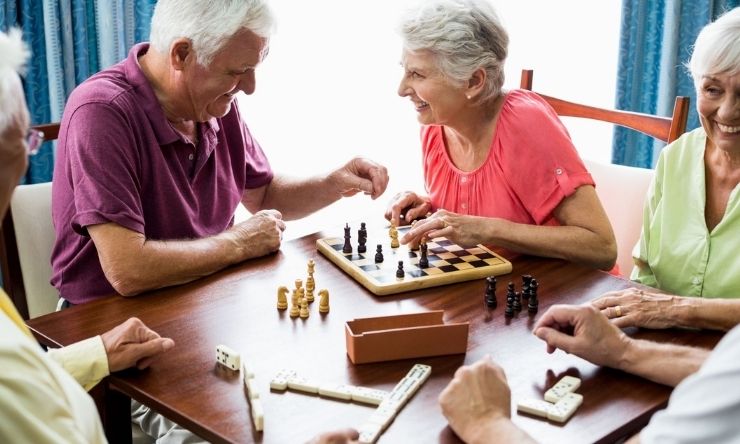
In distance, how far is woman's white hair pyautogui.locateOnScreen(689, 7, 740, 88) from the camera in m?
2.12

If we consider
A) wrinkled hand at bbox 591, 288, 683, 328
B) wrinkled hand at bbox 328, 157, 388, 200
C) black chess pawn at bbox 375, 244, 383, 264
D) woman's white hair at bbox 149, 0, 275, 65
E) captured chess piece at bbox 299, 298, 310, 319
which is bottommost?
captured chess piece at bbox 299, 298, 310, 319

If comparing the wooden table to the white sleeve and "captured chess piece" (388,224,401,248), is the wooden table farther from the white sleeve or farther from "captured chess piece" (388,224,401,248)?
the white sleeve

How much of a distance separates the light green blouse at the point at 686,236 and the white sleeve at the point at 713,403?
3.78 feet

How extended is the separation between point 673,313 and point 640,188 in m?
0.93

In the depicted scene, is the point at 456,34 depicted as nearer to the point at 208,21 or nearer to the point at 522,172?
the point at 522,172

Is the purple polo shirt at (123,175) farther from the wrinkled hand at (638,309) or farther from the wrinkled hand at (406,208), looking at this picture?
the wrinkled hand at (638,309)

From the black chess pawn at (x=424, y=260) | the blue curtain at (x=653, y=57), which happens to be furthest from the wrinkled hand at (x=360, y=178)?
the blue curtain at (x=653, y=57)

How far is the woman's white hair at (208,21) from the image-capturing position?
2.18 metres

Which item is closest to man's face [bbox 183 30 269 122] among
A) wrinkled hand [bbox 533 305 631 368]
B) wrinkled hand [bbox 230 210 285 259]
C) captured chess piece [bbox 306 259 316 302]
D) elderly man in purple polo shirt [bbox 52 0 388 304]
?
elderly man in purple polo shirt [bbox 52 0 388 304]

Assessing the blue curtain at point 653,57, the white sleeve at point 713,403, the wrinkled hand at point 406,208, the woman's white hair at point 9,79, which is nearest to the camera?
the white sleeve at point 713,403

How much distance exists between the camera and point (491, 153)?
8.27 feet

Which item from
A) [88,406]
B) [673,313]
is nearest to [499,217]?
[673,313]

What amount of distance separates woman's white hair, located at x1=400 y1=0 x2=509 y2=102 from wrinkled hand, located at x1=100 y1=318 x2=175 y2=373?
116 cm

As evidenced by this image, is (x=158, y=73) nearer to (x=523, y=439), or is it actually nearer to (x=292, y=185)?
(x=292, y=185)
